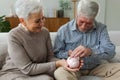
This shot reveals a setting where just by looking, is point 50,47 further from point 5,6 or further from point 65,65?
point 5,6

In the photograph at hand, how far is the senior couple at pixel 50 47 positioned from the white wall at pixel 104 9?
10.00ft

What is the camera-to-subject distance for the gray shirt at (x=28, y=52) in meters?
1.78

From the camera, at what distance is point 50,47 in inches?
78.7

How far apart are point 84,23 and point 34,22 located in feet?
1.37

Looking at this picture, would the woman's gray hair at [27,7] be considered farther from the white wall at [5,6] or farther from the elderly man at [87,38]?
the white wall at [5,6]

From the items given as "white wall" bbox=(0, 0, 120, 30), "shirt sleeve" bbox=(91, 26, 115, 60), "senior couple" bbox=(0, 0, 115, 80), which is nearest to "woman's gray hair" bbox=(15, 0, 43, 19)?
"senior couple" bbox=(0, 0, 115, 80)

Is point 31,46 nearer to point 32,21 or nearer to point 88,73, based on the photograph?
point 32,21

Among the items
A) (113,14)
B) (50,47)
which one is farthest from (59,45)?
(113,14)

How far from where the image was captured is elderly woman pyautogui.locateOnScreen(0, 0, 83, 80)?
178 centimetres

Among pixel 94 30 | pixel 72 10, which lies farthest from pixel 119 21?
pixel 94 30

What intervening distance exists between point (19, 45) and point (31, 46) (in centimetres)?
11

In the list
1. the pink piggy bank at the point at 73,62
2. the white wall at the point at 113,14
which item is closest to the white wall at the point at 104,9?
the white wall at the point at 113,14

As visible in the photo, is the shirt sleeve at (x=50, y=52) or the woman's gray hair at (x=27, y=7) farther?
the shirt sleeve at (x=50, y=52)

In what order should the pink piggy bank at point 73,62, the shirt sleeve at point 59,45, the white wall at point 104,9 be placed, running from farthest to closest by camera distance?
1. the white wall at point 104,9
2. the shirt sleeve at point 59,45
3. the pink piggy bank at point 73,62
